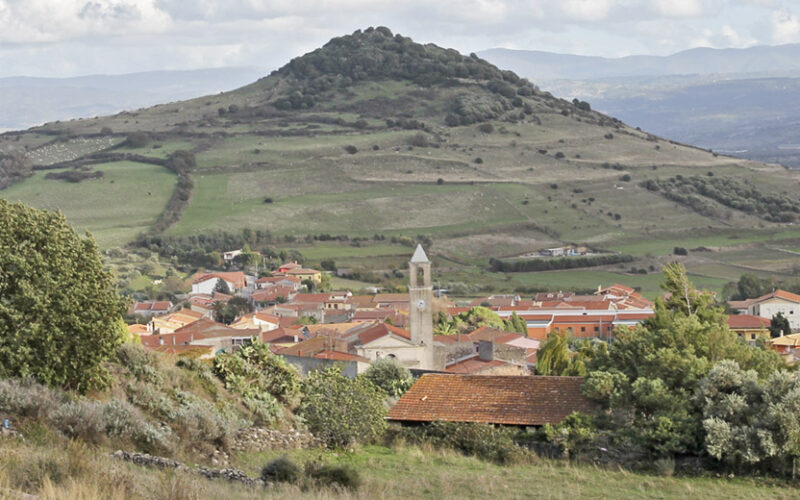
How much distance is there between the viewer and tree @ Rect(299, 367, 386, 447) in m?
15.6

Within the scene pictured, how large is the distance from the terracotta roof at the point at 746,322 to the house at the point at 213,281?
33.0 m

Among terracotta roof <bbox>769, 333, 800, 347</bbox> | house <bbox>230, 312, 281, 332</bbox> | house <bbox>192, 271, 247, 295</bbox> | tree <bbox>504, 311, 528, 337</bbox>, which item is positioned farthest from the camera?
house <bbox>192, 271, 247, 295</bbox>

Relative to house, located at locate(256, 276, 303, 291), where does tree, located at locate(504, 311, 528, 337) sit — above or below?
above

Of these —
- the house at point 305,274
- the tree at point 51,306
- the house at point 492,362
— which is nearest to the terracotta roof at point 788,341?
the house at point 492,362

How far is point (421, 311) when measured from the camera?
38406 millimetres

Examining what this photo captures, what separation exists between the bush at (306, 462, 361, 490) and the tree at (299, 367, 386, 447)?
3777 millimetres

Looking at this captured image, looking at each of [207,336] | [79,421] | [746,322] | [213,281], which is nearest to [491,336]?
[207,336]

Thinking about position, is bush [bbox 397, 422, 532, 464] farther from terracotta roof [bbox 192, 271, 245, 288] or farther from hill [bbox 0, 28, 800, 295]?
terracotta roof [bbox 192, 271, 245, 288]

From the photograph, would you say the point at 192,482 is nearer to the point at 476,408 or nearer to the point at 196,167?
the point at 476,408

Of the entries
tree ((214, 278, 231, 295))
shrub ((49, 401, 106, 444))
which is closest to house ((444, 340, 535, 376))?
shrub ((49, 401, 106, 444))

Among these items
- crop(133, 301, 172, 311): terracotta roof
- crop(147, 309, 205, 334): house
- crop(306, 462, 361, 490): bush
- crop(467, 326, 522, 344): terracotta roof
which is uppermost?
crop(306, 462, 361, 490): bush

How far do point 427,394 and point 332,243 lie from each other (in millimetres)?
71278

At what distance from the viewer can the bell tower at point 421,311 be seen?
3753 centimetres

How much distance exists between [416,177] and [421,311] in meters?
71.4
